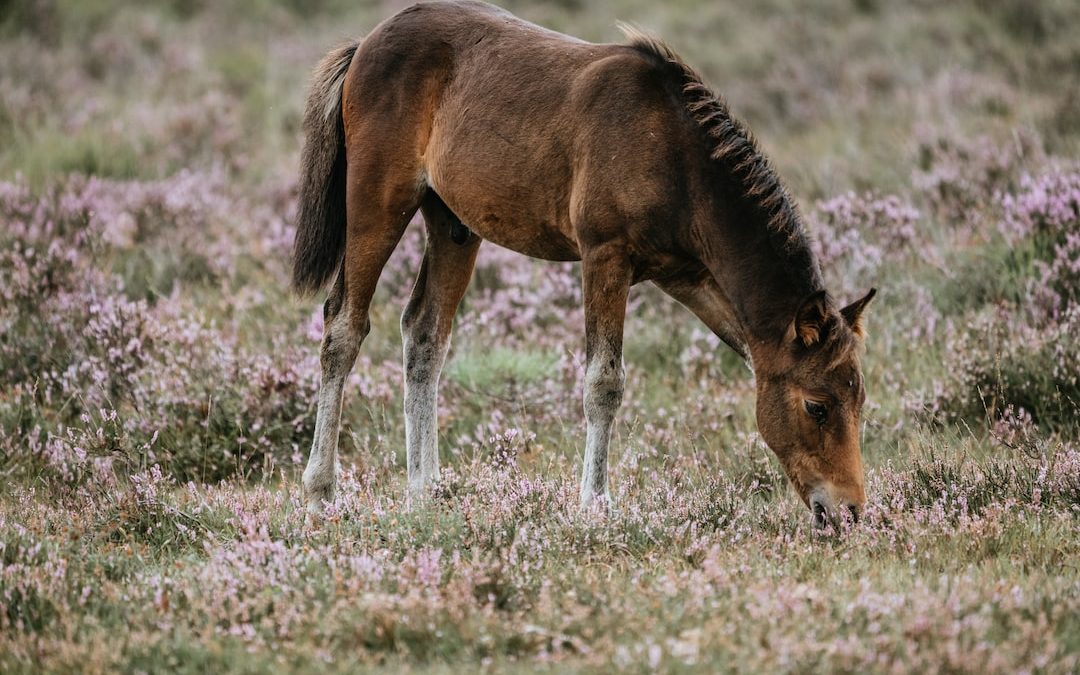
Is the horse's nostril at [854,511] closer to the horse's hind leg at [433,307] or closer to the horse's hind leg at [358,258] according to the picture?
the horse's hind leg at [433,307]

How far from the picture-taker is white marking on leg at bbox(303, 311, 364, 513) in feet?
18.4

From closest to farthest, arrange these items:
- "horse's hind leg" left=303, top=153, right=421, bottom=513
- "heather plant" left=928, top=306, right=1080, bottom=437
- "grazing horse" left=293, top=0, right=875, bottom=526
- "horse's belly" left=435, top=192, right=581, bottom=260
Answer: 1. "grazing horse" left=293, top=0, right=875, bottom=526
2. "horse's belly" left=435, top=192, right=581, bottom=260
3. "horse's hind leg" left=303, top=153, right=421, bottom=513
4. "heather plant" left=928, top=306, right=1080, bottom=437

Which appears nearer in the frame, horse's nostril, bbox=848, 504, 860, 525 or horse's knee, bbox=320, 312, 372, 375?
horse's nostril, bbox=848, 504, 860, 525

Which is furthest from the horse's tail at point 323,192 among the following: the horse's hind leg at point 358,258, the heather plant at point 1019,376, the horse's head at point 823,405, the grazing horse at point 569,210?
the heather plant at point 1019,376

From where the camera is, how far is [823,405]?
15.3ft

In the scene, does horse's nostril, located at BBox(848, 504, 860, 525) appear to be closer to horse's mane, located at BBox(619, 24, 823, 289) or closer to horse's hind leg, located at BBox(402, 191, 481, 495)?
horse's mane, located at BBox(619, 24, 823, 289)

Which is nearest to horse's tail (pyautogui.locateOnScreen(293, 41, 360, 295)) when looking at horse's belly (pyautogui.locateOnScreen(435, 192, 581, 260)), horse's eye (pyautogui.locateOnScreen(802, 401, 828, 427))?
horse's belly (pyautogui.locateOnScreen(435, 192, 581, 260))

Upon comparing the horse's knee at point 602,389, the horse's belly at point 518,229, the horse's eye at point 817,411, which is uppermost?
the horse's belly at point 518,229

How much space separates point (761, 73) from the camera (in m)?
15.3

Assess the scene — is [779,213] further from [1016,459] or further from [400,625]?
[400,625]

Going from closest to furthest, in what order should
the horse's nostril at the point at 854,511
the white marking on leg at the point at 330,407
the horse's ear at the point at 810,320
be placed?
the horse's ear at the point at 810,320 → the horse's nostril at the point at 854,511 → the white marking on leg at the point at 330,407

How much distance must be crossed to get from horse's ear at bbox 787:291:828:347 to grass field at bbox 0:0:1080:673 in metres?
0.74

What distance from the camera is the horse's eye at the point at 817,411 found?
468cm

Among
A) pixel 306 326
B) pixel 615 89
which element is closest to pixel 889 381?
pixel 615 89
